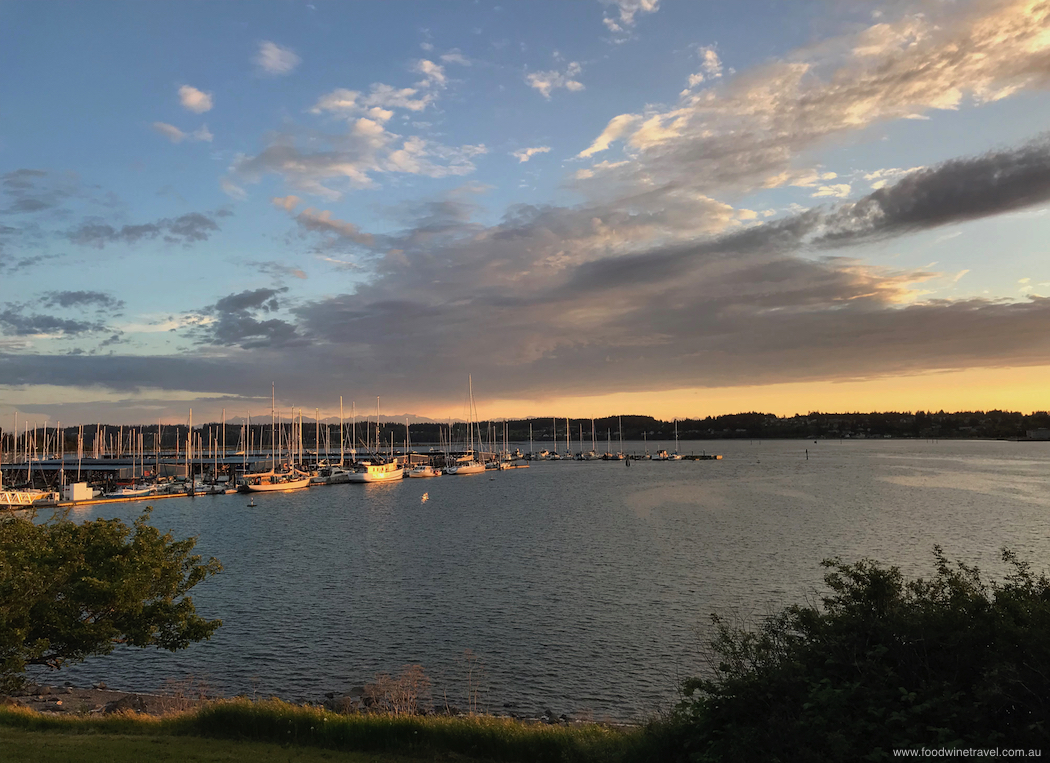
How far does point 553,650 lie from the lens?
31984 mm

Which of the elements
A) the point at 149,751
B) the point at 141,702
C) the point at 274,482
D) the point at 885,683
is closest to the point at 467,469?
the point at 274,482

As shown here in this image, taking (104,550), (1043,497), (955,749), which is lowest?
(1043,497)

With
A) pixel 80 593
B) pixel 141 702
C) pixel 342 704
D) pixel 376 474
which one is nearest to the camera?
pixel 80 593

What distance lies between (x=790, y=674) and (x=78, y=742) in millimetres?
17308

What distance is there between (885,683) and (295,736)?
50.7 feet

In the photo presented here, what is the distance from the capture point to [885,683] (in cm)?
1105

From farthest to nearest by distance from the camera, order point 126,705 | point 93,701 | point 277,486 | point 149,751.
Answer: point 277,486
point 93,701
point 126,705
point 149,751

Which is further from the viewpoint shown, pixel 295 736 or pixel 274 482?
pixel 274 482

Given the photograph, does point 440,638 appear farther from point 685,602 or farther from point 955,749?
point 955,749

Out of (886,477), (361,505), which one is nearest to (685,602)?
(361,505)

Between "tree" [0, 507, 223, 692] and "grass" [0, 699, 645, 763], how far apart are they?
7.49 feet

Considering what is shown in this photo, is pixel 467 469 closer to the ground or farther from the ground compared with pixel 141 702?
farther from the ground

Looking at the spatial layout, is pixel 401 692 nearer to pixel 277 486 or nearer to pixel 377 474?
pixel 277 486

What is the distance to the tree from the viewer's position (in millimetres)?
18562
